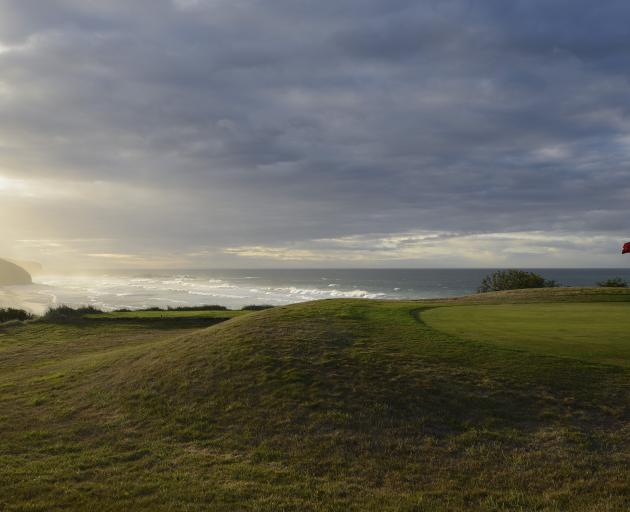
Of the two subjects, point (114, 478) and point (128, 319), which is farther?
point (128, 319)

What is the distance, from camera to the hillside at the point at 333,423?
683cm

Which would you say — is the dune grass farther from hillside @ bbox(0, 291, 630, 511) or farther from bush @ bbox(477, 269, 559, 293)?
bush @ bbox(477, 269, 559, 293)

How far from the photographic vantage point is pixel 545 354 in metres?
11.5

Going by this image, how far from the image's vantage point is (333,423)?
920cm

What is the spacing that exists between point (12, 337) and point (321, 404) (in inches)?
947

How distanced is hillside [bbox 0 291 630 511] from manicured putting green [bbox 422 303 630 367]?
14 cm

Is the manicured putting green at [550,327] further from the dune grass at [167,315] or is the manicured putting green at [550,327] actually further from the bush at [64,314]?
the bush at [64,314]

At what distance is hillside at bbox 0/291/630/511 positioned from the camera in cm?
683

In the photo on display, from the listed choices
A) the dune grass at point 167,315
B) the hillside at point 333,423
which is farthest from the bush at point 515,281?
the hillside at point 333,423

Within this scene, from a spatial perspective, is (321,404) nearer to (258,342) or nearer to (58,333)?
(258,342)

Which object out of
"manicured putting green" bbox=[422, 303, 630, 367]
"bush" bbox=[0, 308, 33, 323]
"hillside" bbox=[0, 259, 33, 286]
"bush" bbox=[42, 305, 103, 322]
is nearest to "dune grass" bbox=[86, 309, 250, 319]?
"bush" bbox=[42, 305, 103, 322]

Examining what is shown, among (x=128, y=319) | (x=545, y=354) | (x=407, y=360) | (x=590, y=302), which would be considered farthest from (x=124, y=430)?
(x=128, y=319)

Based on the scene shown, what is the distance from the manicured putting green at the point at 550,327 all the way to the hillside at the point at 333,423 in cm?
14

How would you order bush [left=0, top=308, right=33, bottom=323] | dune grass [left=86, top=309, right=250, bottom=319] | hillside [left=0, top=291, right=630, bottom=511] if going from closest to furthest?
hillside [left=0, top=291, right=630, bottom=511], dune grass [left=86, top=309, right=250, bottom=319], bush [left=0, top=308, right=33, bottom=323]
